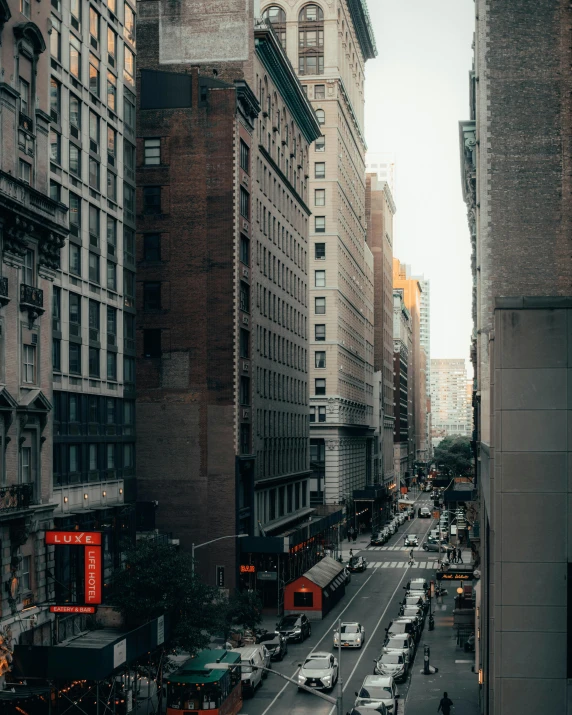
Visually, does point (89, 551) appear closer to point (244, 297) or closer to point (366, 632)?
point (366, 632)

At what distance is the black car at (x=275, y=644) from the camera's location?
61594 millimetres

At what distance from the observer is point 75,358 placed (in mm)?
60875

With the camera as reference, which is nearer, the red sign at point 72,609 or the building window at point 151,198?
the red sign at point 72,609

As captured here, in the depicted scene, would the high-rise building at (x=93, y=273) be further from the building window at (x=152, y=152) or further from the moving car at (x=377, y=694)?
the moving car at (x=377, y=694)

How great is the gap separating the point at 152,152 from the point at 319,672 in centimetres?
3921

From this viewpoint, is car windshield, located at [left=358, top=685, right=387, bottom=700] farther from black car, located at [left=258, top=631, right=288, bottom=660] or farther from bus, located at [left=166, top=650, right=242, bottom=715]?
black car, located at [left=258, top=631, right=288, bottom=660]

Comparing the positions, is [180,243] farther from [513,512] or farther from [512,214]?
[513,512]

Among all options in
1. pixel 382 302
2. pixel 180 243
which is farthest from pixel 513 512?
pixel 382 302

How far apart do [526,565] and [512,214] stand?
873 inches

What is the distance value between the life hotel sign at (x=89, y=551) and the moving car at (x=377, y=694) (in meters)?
12.0

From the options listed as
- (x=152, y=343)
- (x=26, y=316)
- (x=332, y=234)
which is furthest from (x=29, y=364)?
(x=332, y=234)

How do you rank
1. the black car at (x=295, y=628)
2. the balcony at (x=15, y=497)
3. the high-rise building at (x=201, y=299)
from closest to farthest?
the balcony at (x=15, y=497) < the black car at (x=295, y=628) < the high-rise building at (x=201, y=299)

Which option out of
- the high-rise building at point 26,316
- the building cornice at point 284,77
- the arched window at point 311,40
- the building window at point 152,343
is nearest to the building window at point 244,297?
the building window at point 152,343

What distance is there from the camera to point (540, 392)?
3100 centimetres
